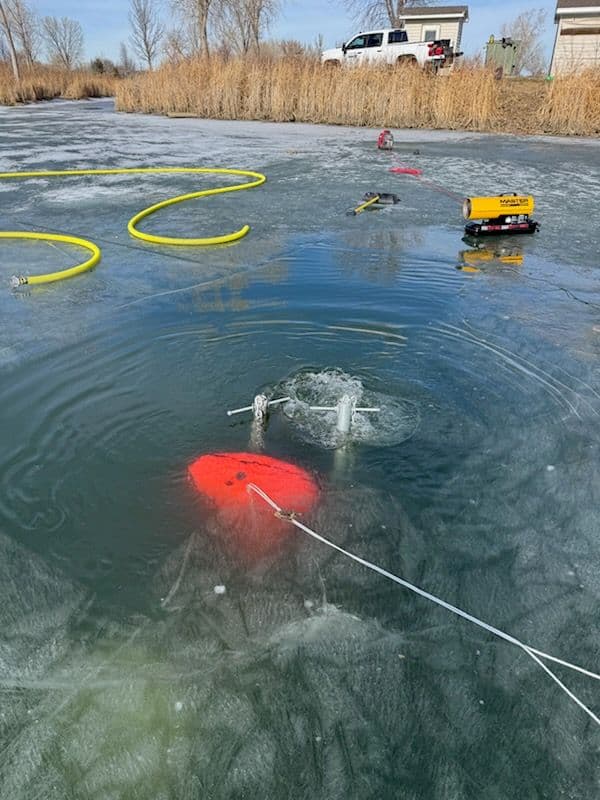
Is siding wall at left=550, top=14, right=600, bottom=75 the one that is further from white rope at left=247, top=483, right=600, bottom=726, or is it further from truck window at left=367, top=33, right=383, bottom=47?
white rope at left=247, top=483, right=600, bottom=726

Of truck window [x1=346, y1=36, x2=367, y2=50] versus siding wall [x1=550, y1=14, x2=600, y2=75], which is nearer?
truck window [x1=346, y1=36, x2=367, y2=50]

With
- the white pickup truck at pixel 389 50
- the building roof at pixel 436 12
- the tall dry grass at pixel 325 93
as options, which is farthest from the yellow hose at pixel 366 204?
the building roof at pixel 436 12

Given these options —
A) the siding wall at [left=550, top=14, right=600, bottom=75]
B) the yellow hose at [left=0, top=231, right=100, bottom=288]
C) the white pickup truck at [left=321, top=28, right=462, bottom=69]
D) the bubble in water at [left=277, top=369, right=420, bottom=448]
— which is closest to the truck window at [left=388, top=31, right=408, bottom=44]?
the white pickup truck at [left=321, top=28, right=462, bottom=69]

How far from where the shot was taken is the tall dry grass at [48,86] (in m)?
18.6

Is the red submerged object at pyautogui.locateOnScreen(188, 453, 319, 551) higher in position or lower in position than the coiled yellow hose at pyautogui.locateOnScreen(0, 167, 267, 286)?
lower

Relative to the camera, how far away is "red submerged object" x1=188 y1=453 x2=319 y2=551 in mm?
1845

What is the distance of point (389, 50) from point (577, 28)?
10.5m

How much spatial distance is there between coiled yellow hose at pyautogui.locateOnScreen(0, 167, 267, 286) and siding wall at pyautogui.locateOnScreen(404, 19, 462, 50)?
67.0 feet

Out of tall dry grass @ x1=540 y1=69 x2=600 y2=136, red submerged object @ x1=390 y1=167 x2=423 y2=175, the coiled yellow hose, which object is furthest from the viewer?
tall dry grass @ x1=540 y1=69 x2=600 y2=136

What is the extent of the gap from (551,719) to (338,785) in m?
0.56

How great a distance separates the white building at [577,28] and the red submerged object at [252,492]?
2287 cm

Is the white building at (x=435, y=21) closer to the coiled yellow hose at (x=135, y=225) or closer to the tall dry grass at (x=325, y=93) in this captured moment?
the tall dry grass at (x=325, y=93)

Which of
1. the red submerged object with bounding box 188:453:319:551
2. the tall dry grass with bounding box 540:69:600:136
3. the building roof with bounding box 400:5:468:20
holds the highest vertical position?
the building roof with bounding box 400:5:468:20

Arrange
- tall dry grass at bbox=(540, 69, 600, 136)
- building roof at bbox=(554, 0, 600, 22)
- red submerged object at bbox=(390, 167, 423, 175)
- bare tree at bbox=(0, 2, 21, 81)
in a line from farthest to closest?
bare tree at bbox=(0, 2, 21, 81) < building roof at bbox=(554, 0, 600, 22) < tall dry grass at bbox=(540, 69, 600, 136) < red submerged object at bbox=(390, 167, 423, 175)
